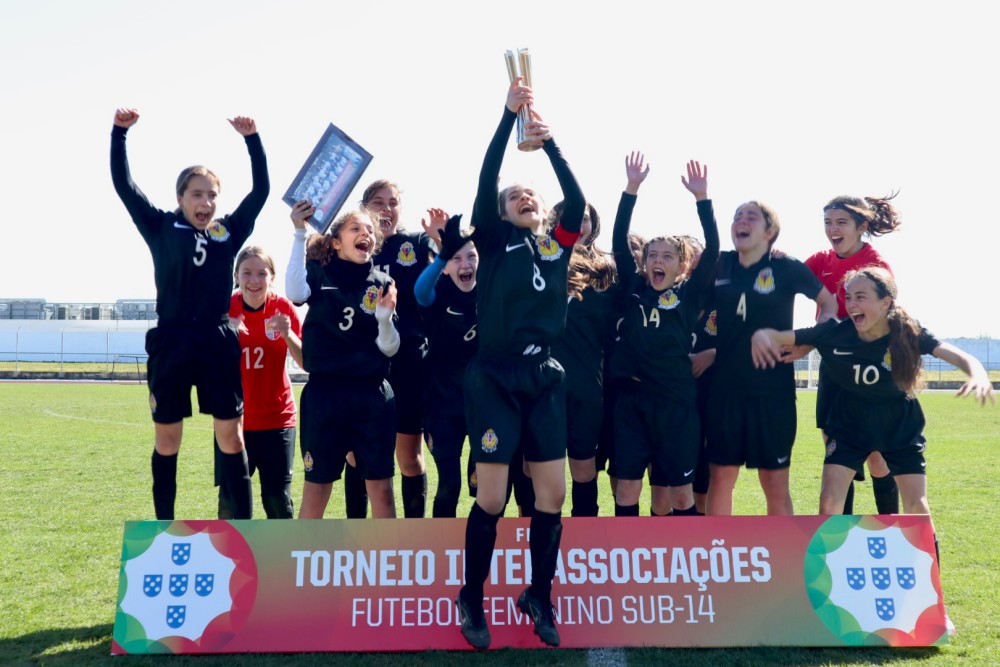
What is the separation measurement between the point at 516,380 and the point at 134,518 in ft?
16.4

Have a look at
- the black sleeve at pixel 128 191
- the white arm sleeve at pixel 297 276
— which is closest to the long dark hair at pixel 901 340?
the white arm sleeve at pixel 297 276

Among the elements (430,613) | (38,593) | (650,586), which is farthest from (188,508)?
(650,586)

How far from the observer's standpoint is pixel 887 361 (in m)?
4.90

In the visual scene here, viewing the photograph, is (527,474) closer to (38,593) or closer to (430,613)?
(430,613)

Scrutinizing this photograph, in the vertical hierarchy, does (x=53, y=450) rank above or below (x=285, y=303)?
below

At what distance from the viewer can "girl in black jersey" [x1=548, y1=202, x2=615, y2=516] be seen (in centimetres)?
507

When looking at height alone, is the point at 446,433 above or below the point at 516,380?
below

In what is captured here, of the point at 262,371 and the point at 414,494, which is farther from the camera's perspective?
the point at 262,371

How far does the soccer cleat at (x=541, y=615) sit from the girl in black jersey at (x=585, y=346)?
1.17 metres

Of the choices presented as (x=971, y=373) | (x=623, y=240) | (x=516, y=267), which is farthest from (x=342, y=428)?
(x=971, y=373)

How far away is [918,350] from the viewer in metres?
4.75

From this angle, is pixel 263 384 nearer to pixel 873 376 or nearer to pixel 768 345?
pixel 768 345

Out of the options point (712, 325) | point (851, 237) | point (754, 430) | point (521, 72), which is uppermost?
point (521, 72)

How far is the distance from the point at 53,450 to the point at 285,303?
329 inches
